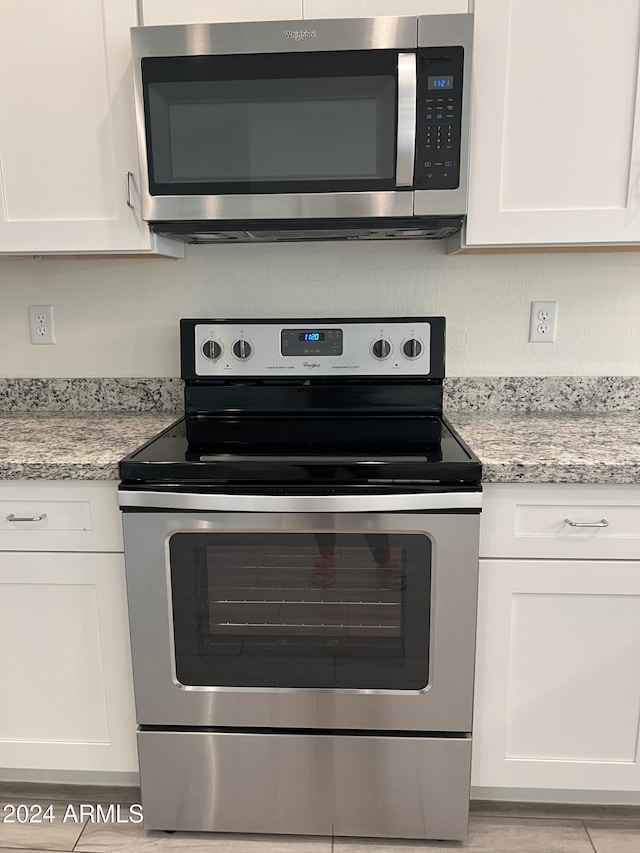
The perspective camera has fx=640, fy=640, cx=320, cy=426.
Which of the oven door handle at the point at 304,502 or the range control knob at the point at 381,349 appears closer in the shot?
the oven door handle at the point at 304,502

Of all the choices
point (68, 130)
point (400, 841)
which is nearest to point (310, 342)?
point (68, 130)

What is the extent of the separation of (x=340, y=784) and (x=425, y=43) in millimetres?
1653

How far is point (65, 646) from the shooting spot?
4.94 feet

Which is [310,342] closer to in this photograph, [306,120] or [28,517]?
[306,120]

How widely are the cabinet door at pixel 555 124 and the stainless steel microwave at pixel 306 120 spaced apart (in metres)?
0.08

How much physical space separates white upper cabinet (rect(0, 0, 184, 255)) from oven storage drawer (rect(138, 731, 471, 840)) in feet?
3.98

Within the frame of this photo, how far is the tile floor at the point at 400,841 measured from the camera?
149 cm

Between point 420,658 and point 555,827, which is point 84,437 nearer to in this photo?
point 420,658

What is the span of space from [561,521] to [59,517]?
1.11 metres

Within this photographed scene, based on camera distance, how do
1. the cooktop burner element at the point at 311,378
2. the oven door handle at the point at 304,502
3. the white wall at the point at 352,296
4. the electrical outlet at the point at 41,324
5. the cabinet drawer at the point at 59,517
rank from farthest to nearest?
the electrical outlet at the point at 41,324
the white wall at the point at 352,296
the cooktop burner element at the point at 311,378
the cabinet drawer at the point at 59,517
the oven door handle at the point at 304,502

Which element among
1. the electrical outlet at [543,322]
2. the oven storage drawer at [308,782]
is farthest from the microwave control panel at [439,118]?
the oven storage drawer at [308,782]

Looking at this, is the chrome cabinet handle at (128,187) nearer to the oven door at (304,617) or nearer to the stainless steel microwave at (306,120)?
the stainless steel microwave at (306,120)

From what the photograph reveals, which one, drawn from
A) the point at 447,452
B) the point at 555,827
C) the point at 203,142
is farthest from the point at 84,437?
the point at 555,827

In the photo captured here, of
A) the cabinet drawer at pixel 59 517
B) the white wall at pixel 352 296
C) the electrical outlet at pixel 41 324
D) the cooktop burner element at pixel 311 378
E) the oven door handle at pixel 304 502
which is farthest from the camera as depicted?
the electrical outlet at pixel 41 324
